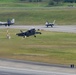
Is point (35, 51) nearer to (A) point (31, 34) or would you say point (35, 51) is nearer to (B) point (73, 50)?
(B) point (73, 50)

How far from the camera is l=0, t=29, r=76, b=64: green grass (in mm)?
45125

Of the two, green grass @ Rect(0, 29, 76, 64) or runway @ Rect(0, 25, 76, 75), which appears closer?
runway @ Rect(0, 25, 76, 75)

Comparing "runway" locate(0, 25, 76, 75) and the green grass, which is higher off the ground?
"runway" locate(0, 25, 76, 75)

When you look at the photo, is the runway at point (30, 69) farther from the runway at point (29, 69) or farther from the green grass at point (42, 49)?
the green grass at point (42, 49)

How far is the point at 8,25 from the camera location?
97938 mm

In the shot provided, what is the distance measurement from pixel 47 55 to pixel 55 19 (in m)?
64.2

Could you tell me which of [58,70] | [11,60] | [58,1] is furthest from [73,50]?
[58,1]

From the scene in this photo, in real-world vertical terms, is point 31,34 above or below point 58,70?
below

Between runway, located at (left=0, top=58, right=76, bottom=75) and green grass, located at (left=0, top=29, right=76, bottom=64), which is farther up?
runway, located at (left=0, top=58, right=76, bottom=75)

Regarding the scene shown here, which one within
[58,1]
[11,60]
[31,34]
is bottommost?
[58,1]

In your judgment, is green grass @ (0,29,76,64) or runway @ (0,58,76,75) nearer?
runway @ (0,58,76,75)

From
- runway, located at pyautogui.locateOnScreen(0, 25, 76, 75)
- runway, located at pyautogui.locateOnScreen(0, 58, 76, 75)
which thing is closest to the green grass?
runway, located at pyautogui.locateOnScreen(0, 58, 76, 75)

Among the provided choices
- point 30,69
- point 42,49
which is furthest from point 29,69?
point 42,49

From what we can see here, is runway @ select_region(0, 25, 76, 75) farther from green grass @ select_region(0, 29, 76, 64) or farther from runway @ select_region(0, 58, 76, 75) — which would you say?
green grass @ select_region(0, 29, 76, 64)
